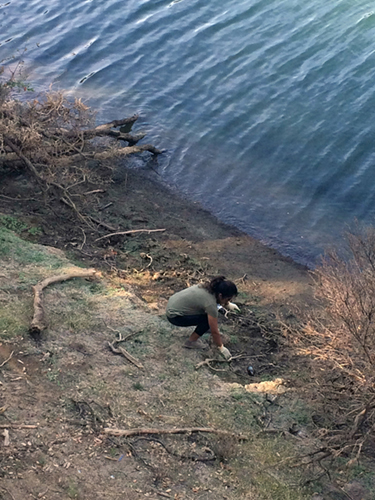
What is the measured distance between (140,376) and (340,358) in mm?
2187

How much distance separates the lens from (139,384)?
6285 mm

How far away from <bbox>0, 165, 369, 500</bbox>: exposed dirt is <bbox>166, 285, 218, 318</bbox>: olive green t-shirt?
1.33 ft

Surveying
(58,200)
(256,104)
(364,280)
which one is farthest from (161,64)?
(364,280)

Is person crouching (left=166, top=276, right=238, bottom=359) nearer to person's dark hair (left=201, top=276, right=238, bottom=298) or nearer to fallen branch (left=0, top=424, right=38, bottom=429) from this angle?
person's dark hair (left=201, top=276, right=238, bottom=298)

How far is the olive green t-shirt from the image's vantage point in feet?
23.5

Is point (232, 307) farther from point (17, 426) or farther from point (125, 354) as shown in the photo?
point (17, 426)

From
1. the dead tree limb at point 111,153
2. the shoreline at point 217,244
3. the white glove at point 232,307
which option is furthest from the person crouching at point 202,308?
the dead tree limb at point 111,153

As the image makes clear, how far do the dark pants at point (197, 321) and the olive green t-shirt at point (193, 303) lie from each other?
0.05 meters

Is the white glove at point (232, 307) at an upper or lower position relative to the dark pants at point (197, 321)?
lower

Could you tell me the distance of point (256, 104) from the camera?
1454 centimetres

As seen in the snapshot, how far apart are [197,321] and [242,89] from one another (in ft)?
30.4

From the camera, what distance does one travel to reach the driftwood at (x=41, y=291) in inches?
257

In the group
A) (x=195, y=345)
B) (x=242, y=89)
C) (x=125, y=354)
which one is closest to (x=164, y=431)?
(x=125, y=354)

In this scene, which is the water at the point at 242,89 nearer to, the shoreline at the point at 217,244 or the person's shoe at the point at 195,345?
the shoreline at the point at 217,244
